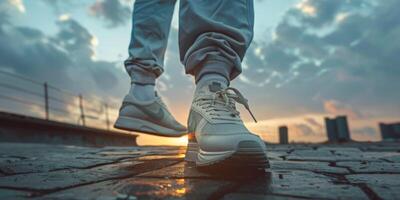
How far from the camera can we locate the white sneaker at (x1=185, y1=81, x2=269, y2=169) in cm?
93

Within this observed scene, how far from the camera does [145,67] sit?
1.74 metres

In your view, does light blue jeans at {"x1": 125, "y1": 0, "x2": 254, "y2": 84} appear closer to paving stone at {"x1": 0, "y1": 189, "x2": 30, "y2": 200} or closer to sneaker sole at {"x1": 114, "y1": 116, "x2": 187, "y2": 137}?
sneaker sole at {"x1": 114, "y1": 116, "x2": 187, "y2": 137}

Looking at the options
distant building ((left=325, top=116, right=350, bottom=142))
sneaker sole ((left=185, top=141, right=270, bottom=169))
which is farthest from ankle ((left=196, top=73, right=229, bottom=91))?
distant building ((left=325, top=116, right=350, bottom=142))

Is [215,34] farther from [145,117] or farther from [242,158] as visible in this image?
[145,117]

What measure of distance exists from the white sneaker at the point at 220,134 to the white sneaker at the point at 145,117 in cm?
54

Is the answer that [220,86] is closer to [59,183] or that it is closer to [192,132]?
[192,132]

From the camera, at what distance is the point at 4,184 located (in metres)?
0.83

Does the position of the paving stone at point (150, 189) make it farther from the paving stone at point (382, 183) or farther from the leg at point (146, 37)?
the leg at point (146, 37)

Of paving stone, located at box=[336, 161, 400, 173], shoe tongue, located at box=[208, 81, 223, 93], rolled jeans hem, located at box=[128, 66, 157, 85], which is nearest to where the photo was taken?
paving stone, located at box=[336, 161, 400, 173]

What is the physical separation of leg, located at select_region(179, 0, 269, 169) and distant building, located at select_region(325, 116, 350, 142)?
13458 mm

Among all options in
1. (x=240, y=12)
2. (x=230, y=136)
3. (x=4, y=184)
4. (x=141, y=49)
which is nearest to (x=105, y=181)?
(x=4, y=184)

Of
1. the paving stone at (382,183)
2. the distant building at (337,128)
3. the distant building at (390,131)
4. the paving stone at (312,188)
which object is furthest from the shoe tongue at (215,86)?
the distant building at (390,131)

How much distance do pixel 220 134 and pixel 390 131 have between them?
17.9m

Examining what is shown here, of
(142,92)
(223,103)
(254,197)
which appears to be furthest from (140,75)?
(254,197)
